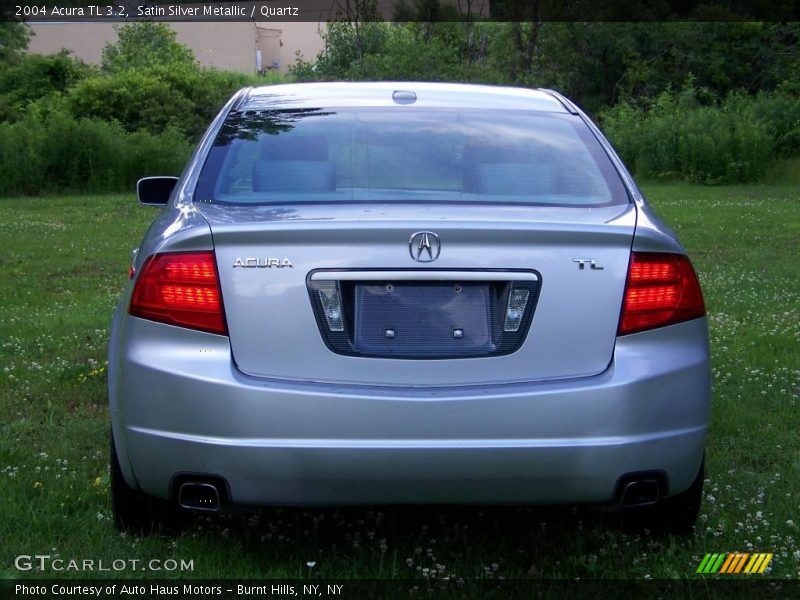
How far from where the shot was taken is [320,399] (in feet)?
10.2

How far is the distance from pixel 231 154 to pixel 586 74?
43.0 metres

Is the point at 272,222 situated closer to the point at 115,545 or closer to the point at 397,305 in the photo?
the point at 397,305

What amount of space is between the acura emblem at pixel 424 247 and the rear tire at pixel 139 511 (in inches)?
47.7

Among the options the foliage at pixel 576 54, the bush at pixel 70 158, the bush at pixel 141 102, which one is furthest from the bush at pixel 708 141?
the bush at pixel 141 102

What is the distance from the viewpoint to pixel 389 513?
13.6 ft

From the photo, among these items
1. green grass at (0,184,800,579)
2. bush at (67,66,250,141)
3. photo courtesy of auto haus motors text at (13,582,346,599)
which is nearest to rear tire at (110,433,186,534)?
green grass at (0,184,800,579)

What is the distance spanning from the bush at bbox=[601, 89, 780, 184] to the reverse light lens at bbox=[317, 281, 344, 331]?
888 inches

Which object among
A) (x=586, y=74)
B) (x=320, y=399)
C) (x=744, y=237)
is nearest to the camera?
(x=320, y=399)

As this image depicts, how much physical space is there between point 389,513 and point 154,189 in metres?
1.89

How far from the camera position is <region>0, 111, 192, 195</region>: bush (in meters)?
22.6

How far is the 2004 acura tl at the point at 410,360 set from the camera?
3.12 m

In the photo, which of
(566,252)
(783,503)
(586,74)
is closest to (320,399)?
(566,252)

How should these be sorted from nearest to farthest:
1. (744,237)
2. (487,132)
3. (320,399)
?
(320,399) < (487,132) < (744,237)

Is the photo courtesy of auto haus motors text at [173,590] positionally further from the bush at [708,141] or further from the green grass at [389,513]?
the bush at [708,141]
